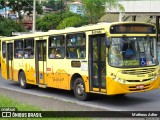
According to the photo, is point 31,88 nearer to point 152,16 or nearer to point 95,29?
point 95,29

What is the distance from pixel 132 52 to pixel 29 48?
6584mm

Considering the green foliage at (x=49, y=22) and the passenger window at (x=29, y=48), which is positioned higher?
the green foliage at (x=49, y=22)

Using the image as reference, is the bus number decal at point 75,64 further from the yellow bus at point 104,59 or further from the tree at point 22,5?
the tree at point 22,5

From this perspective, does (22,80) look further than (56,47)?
Yes

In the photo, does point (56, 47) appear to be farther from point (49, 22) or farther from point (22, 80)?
point (49, 22)

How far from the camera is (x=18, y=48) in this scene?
65.3ft

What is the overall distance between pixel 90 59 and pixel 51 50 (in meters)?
3.03

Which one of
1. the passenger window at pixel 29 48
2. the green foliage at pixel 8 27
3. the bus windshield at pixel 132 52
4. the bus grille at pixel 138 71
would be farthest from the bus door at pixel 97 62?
the green foliage at pixel 8 27

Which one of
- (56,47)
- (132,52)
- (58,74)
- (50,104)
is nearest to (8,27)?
(56,47)

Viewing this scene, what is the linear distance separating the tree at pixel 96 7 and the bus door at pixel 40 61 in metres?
15.0

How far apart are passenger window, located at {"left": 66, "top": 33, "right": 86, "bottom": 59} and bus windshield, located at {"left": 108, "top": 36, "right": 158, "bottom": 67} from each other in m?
1.49

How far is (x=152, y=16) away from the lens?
106 ft

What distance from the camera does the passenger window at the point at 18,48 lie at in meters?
19.6

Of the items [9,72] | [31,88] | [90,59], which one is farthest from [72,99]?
[9,72]
